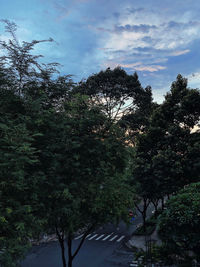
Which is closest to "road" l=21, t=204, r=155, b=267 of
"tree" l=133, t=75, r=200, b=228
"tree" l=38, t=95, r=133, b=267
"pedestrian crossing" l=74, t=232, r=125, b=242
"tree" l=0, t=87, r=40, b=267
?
"pedestrian crossing" l=74, t=232, r=125, b=242

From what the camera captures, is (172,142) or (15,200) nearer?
(15,200)

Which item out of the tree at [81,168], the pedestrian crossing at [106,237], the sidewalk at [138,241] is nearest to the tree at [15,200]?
the tree at [81,168]

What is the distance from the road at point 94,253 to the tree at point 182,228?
1155 cm

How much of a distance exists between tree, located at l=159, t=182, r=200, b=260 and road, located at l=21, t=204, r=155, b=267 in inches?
455

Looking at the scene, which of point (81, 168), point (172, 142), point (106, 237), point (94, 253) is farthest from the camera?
point (106, 237)

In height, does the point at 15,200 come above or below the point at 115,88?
below

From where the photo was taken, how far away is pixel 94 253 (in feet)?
74.3

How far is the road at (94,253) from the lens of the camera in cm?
2045

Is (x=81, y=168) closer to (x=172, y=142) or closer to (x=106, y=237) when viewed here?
(x=172, y=142)

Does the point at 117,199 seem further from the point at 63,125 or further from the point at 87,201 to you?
the point at 63,125

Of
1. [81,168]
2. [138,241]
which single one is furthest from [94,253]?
[81,168]

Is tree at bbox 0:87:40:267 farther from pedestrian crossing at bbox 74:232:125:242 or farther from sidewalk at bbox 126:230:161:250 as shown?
pedestrian crossing at bbox 74:232:125:242

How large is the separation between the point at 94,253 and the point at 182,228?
1675 cm

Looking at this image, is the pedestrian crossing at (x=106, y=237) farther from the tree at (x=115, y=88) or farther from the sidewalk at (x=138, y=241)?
the tree at (x=115, y=88)
